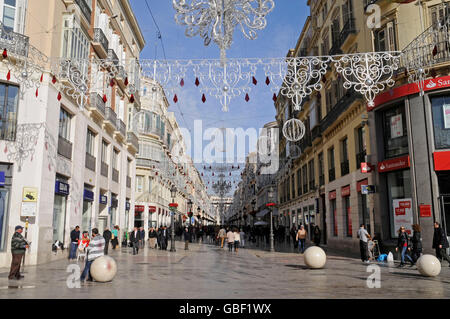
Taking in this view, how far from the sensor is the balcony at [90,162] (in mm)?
21944

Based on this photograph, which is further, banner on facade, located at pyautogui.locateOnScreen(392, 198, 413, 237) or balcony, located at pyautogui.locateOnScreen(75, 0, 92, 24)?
balcony, located at pyautogui.locateOnScreen(75, 0, 92, 24)

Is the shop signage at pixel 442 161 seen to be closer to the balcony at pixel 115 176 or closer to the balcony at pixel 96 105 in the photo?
the balcony at pixel 96 105

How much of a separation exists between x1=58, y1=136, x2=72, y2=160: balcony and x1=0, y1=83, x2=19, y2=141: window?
8.67 feet

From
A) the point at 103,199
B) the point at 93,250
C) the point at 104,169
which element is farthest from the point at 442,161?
the point at 104,169

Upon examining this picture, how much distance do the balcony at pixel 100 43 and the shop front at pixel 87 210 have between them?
→ 8428 mm

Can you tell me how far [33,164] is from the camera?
51.0 ft

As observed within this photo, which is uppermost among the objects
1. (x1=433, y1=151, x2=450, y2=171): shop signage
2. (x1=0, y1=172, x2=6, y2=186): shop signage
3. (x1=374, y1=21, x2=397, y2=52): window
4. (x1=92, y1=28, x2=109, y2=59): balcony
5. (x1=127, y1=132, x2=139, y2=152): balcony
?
(x1=92, y1=28, x2=109, y2=59): balcony

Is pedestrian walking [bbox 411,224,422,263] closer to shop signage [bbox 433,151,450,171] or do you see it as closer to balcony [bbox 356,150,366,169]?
shop signage [bbox 433,151,450,171]

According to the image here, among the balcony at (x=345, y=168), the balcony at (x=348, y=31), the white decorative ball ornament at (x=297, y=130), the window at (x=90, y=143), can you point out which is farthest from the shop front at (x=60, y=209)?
the balcony at (x=348, y=31)

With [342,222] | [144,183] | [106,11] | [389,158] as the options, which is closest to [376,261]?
[389,158]

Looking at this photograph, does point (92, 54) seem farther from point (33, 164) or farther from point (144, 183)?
point (144, 183)

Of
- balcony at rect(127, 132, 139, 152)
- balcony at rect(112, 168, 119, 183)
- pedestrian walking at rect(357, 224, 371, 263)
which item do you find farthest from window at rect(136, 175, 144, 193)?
pedestrian walking at rect(357, 224, 371, 263)

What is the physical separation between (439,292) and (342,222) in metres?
15.9

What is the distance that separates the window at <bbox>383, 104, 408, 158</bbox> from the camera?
17594 mm
